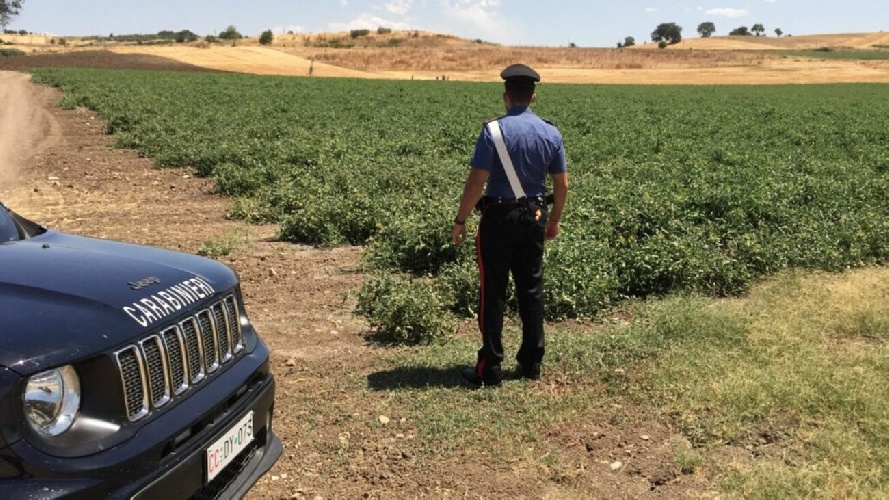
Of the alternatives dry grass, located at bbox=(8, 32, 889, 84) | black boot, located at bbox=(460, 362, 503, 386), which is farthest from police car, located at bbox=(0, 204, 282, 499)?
Result: dry grass, located at bbox=(8, 32, 889, 84)

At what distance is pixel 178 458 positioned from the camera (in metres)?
2.84

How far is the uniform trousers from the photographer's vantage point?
4.86m

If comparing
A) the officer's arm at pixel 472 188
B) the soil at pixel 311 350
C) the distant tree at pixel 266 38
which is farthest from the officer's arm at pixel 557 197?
the distant tree at pixel 266 38

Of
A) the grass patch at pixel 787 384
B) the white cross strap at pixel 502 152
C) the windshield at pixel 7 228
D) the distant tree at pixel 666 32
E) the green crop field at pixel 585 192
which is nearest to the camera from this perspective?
the windshield at pixel 7 228

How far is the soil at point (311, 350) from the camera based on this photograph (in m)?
4.05

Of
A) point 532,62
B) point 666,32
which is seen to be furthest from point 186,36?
point 666,32

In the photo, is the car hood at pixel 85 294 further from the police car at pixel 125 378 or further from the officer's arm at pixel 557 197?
the officer's arm at pixel 557 197

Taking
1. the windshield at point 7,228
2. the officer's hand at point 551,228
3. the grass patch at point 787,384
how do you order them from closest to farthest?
the windshield at point 7,228, the grass patch at point 787,384, the officer's hand at point 551,228

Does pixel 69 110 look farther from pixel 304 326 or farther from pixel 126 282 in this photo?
pixel 126 282

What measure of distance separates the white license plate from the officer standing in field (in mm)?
2013

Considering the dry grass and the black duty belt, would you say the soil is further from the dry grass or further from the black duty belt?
the dry grass

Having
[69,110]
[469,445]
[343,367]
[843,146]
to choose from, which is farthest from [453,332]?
[69,110]

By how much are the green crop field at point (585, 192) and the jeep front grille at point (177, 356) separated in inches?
104

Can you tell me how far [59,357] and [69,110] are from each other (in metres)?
27.4
